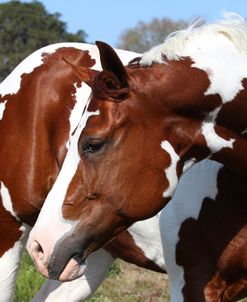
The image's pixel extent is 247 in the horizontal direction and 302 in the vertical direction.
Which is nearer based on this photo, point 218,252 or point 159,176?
point 159,176

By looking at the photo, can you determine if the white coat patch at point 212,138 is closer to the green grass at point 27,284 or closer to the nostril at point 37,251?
the nostril at point 37,251

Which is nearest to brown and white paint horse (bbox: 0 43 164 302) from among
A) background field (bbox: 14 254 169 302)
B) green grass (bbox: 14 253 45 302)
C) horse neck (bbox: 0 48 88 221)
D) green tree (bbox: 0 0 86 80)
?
horse neck (bbox: 0 48 88 221)

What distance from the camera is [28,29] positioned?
3725 cm

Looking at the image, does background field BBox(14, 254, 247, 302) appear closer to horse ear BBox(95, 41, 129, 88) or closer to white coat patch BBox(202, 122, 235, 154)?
white coat patch BBox(202, 122, 235, 154)

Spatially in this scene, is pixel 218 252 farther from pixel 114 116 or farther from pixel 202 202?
pixel 114 116

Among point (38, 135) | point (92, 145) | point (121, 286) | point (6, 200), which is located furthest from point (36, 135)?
point (121, 286)

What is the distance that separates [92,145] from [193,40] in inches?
25.3

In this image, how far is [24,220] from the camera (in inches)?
170

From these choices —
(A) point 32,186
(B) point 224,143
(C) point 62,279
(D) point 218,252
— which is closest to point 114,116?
(B) point 224,143

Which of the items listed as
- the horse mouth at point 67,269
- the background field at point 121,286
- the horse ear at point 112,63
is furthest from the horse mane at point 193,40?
the background field at point 121,286

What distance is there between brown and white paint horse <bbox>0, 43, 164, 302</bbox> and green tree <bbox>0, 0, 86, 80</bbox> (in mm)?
30851

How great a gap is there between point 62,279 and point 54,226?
A: 245mm

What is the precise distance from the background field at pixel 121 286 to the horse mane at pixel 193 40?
311 cm

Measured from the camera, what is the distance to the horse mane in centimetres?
302
